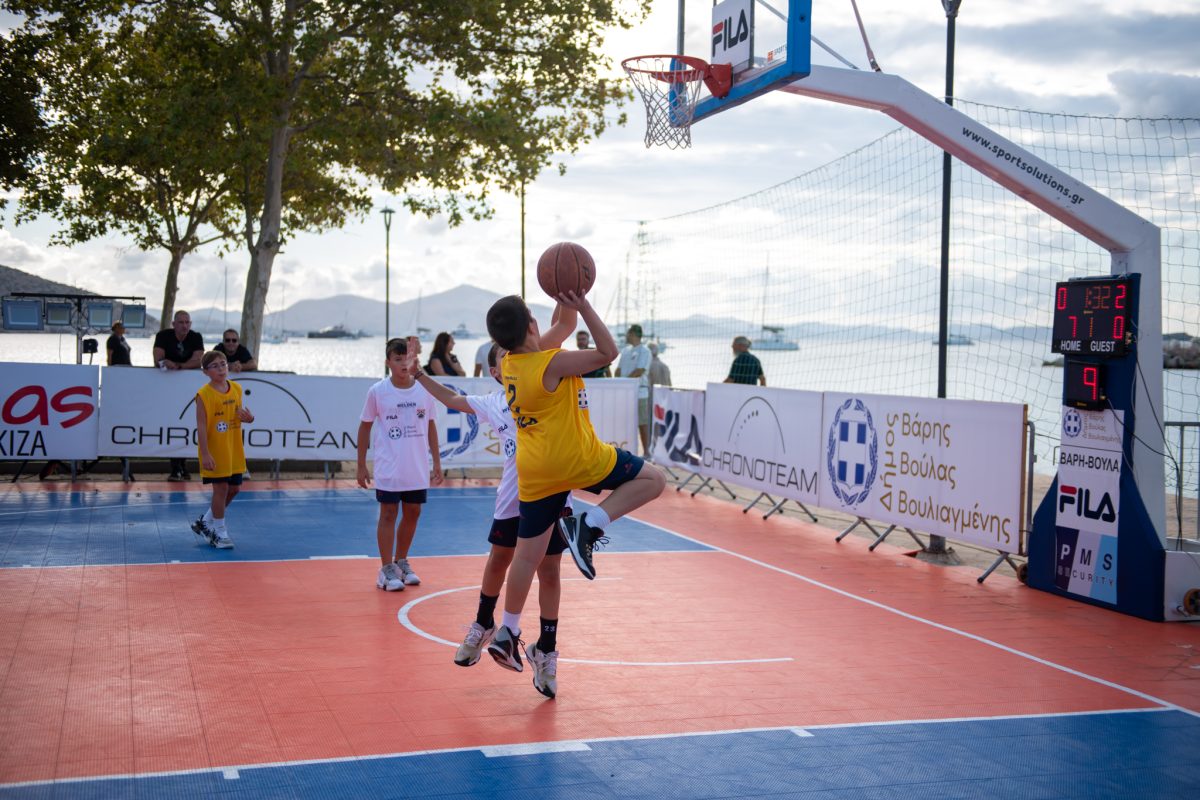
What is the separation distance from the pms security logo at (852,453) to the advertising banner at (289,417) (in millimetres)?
5545

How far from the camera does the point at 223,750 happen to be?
5.47 metres

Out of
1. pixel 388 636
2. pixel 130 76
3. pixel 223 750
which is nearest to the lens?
pixel 223 750

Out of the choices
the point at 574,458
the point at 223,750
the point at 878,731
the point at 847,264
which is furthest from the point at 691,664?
the point at 847,264

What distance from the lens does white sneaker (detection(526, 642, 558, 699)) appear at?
6.56m

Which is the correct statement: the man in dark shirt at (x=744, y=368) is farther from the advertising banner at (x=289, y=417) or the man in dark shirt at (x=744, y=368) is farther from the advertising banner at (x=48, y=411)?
the advertising banner at (x=48, y=411)

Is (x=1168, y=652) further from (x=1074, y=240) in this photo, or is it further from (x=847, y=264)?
(x=847, y=264)

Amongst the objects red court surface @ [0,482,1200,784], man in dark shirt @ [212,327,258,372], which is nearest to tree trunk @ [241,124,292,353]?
man in dark shirt @ [212,327,258,372]

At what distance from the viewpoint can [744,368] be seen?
17.7 m

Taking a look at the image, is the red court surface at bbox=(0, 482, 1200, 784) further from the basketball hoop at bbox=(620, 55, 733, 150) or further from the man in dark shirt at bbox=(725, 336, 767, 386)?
the man in dark shirt at bbox=(725, 336, 767, 386)

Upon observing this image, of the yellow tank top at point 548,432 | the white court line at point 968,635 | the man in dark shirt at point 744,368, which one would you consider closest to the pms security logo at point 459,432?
the man in dark shirt at point 744,368

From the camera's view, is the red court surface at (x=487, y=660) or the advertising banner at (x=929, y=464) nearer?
the red court surface at (x=487, y=660)

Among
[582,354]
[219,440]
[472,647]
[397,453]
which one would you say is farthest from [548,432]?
[219,440]

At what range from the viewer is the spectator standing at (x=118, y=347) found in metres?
19.7

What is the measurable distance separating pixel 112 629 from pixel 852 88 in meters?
7.24
